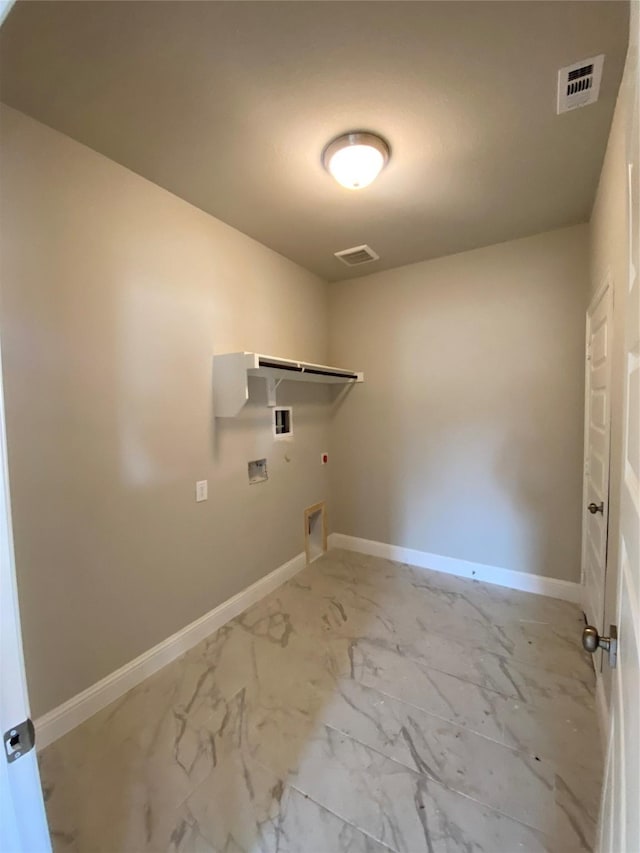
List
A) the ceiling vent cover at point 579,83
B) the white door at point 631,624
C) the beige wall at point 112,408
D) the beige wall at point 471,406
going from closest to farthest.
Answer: the white door at point 631,624 → the ceiling vent cover at point 579,83 → the beige wall at point 112,408 → the beige wall at point 471,406

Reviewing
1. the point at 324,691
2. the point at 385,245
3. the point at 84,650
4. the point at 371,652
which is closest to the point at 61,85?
the point at 385,245

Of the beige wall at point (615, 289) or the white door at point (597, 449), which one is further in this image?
the white door at point (597, 449)

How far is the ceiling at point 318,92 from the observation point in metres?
1.18

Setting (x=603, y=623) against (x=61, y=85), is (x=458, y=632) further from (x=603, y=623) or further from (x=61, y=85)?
(x=61, y=85)

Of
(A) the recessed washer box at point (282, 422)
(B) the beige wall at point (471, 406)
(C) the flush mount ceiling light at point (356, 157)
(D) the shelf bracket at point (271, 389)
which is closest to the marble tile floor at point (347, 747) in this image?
(B) the beige wall at point (471, 406)

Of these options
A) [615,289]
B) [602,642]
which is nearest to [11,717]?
[602,642]

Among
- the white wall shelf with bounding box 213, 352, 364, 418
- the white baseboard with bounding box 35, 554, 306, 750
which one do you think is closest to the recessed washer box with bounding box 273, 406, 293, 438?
the white wall shelf with bounding box 213, 352, 364, 418

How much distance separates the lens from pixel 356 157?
171cm

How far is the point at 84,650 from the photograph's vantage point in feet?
5.71

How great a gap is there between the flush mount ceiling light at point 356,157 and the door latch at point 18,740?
6.96ft

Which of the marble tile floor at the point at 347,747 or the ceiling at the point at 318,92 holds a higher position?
the ceiling at the point at 318,92

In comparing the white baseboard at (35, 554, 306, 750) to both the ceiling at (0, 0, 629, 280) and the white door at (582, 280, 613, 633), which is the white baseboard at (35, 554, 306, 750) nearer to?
the white door at (582, 280, 613, 633)

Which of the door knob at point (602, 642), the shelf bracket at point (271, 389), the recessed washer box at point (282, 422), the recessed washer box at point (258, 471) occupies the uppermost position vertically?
the shelf bracket at point (271, 389)

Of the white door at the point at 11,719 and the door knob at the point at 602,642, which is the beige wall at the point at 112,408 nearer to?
the white door at the point at 11,719
